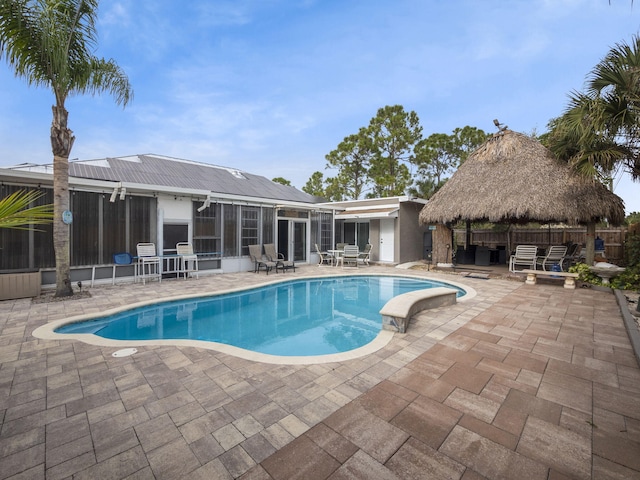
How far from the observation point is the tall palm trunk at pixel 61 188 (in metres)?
6.90

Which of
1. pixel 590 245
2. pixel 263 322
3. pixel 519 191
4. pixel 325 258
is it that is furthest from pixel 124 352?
pixel 590 245

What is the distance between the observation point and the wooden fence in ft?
42.8

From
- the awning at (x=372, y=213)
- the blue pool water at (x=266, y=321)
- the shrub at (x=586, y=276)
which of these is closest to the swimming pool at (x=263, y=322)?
the blue pool water at (x=266, y=321)

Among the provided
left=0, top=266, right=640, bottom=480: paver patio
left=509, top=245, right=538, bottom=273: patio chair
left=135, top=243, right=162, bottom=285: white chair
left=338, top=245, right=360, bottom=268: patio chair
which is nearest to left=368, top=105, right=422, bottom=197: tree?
left=338, top=245, right=360, bottom=268: patio chair

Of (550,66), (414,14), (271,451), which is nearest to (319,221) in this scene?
(414,14)

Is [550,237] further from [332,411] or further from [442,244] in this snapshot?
A: [332,411]

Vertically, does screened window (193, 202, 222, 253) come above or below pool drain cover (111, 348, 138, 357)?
above

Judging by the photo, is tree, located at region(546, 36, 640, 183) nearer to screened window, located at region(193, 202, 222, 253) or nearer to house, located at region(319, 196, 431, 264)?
house, located at region(319, 196, 431, 264)

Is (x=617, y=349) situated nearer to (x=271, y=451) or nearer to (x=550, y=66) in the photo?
(x=271, y=451)

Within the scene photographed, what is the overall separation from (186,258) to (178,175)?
5.78 meters

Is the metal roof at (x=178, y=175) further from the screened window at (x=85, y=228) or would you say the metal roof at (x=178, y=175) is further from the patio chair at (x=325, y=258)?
the patio chair at (x=325, y=258)

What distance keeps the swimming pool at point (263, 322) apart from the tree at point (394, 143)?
17.4 metres

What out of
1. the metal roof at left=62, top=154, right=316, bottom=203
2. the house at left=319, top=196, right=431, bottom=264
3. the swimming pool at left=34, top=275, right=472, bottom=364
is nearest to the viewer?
the swimming pool at left=34, top=275, right=472, bottom=364

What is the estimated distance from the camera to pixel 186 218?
1032cm
